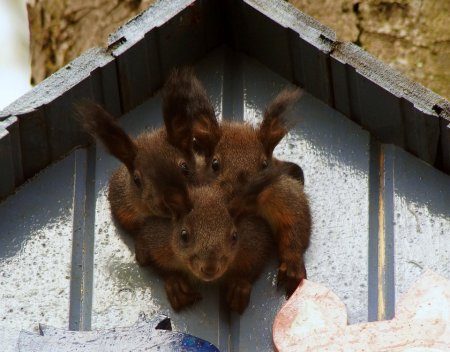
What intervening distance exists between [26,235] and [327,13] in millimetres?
2213

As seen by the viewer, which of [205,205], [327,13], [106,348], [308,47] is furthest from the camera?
[327,13]

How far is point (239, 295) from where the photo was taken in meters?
5.42

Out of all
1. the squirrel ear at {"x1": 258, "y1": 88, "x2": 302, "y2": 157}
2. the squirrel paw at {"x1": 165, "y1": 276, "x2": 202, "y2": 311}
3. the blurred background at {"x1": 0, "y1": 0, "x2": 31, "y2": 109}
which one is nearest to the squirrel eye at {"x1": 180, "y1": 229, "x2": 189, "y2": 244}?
the squirrel paw at {"x1": 165, "y1": 276, "x2": 202, "y2": 311}

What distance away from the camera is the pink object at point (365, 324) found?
5.13 m

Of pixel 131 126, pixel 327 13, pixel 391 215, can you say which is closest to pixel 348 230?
pixel 391 215

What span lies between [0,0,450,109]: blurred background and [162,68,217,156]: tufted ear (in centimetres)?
148

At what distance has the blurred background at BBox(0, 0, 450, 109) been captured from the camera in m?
7.30

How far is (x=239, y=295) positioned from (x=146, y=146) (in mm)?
764

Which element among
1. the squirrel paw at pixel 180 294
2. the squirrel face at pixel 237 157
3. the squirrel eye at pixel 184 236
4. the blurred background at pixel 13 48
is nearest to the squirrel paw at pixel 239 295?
the squirrel paw at pixel 180 294

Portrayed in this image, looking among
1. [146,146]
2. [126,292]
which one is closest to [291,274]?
[126,292]

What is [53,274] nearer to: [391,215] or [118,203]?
[118,203]

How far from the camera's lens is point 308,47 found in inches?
237

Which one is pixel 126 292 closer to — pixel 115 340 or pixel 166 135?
pixel 115 340

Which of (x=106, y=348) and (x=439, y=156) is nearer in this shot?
(x=106, y=348)
